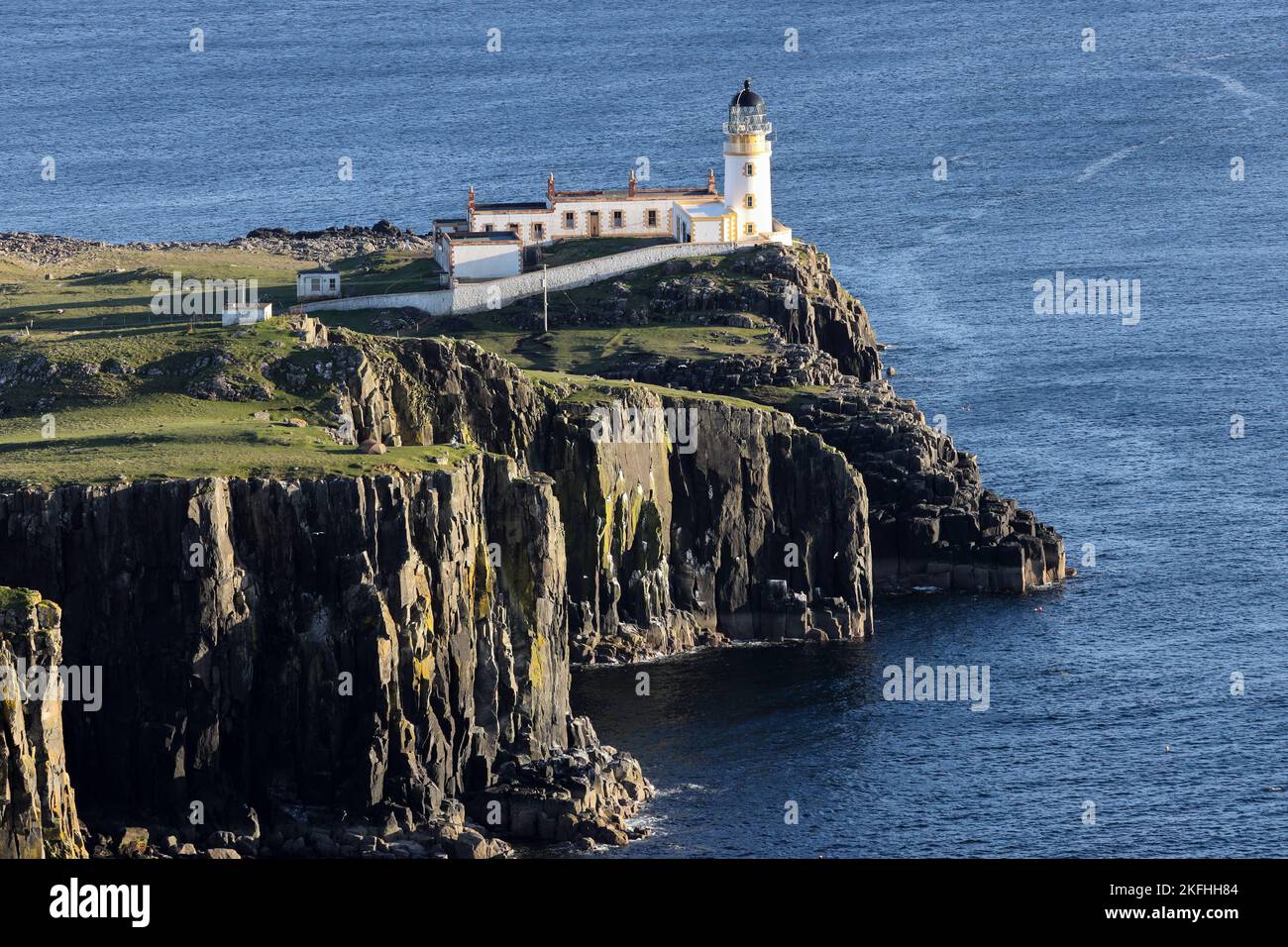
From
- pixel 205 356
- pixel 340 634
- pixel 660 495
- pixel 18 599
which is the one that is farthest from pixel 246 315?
pixel 18 599

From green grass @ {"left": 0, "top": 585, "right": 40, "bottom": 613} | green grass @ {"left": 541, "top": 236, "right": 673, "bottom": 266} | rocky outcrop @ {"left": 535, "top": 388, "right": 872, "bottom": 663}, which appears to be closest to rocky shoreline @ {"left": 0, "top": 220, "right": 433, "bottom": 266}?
green grass @ {"left": 541, "top": 236, "right": 673, "bottom": 266}

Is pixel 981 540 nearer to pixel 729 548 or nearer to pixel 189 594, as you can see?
Result: pixel 729 548

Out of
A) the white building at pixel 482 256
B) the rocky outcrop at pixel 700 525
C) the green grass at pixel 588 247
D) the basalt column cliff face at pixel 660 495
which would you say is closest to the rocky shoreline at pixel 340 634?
the basalt column cliff face at pixel 660 495

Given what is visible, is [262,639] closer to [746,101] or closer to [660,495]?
[660,495]

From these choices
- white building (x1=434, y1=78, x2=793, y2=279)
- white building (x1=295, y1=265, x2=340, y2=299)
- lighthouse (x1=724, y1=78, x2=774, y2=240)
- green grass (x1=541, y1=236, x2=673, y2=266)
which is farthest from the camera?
lighthouse (x1=724, y1=78, x2=774, y2=240)

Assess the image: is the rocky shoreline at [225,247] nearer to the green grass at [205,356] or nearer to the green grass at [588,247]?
the green grass at [205,356]

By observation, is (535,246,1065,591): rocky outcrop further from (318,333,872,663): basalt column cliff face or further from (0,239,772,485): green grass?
(318,333,872,663): basalt column cliff face
